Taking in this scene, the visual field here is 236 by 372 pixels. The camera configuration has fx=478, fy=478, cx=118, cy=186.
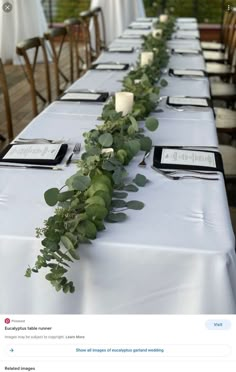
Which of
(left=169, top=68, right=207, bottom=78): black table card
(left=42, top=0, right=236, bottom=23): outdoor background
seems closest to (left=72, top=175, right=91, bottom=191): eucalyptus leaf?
(left=169, top=68, right=207, bottom=78): black table card

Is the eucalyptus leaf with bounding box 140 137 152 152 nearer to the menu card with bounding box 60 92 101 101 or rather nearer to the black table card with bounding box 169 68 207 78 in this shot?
the menu card with bounding box 60 92 101 101

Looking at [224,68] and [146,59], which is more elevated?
[146,59]

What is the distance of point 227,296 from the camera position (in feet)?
3.07

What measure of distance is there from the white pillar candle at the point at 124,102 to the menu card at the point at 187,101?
46cm

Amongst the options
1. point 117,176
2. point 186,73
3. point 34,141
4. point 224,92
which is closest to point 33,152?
point 34,141

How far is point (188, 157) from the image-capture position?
54.2 inches

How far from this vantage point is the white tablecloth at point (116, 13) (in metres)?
6.46

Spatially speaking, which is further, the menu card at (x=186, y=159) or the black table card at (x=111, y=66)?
the black table card at (x=111, y=66)

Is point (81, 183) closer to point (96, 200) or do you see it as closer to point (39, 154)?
point (96, 200)

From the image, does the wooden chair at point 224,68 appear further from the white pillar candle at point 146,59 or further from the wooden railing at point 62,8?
the wooden railing at point 62,8
